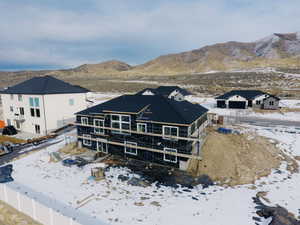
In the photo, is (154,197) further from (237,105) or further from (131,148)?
(237,105)

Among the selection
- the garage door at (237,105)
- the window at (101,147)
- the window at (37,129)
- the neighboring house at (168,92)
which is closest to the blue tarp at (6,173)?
the window at (101,147)

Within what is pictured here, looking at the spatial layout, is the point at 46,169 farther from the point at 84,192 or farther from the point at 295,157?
the point at 295,157

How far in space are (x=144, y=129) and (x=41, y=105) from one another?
18.3m

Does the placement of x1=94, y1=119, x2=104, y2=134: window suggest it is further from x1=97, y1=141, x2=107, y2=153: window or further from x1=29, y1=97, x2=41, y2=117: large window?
x1=29, y1=97, x2=41, y2=117: large window

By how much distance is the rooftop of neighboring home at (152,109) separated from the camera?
15.7 m

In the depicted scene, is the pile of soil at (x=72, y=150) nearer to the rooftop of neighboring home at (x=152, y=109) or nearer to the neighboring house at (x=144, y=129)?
the neighboring house at (x=144, y=129)

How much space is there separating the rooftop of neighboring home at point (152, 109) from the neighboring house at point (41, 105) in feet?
34.6

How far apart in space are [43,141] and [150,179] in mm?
16750

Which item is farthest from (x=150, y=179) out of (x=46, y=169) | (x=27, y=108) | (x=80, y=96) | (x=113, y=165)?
(x=27, y=108)

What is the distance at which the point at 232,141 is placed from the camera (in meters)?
19.6

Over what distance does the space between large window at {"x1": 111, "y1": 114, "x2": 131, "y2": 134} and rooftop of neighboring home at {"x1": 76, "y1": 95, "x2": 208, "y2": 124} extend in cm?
58

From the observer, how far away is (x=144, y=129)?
16.7 metres

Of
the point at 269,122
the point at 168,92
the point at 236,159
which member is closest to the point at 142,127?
the point at 236,159

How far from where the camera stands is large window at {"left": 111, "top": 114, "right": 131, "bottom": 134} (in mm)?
17344
